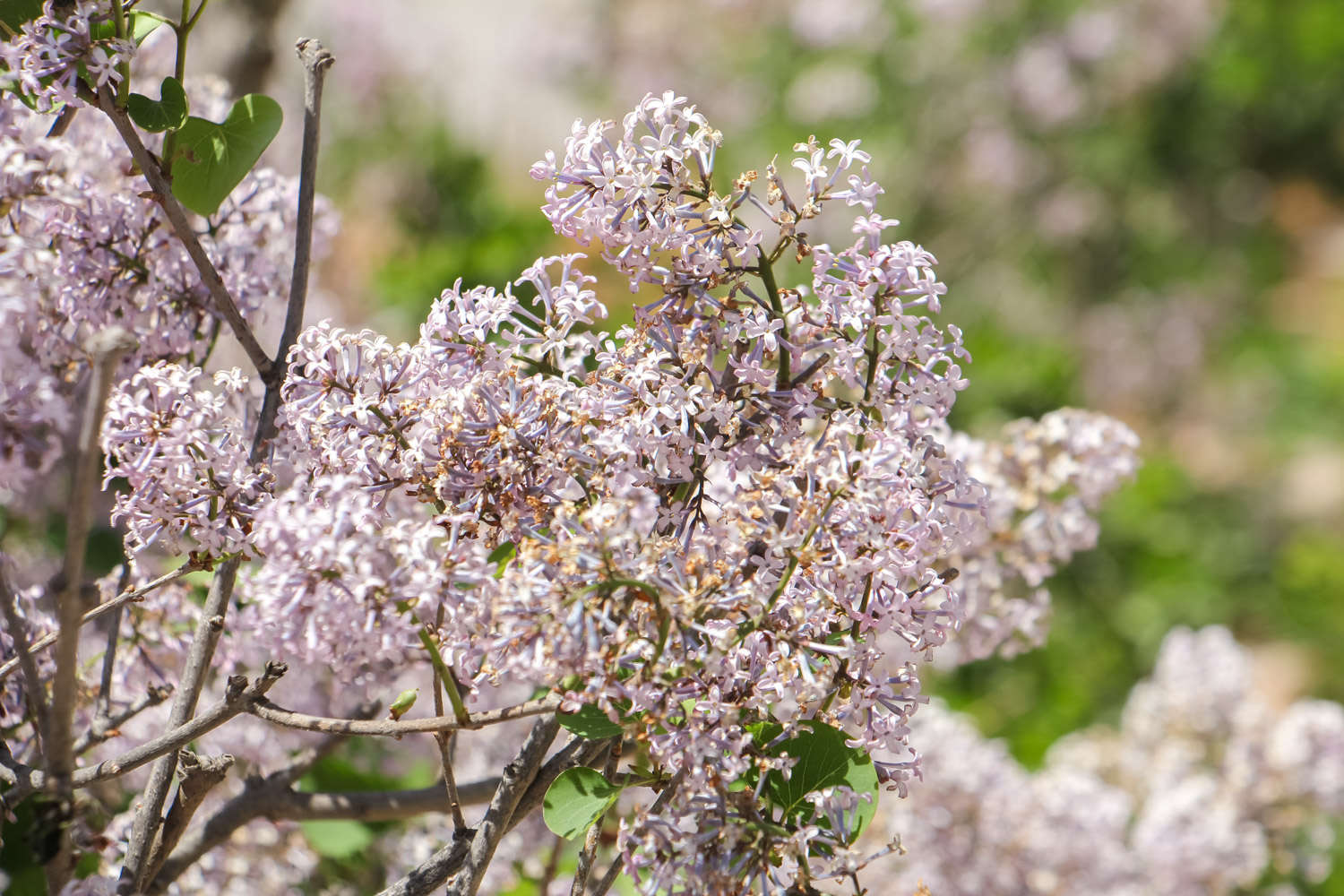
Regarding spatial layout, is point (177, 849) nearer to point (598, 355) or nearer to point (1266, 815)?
point (598, 355)

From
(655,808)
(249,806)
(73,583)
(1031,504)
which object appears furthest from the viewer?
(1031,504)

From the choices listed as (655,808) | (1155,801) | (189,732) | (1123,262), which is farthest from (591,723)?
(1123,262)

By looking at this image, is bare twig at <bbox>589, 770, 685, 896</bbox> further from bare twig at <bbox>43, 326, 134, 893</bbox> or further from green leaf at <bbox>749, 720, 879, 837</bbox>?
bare twig at <bbox>43, 326, 134, 893</bbox>

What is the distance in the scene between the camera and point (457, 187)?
3107 millimetres

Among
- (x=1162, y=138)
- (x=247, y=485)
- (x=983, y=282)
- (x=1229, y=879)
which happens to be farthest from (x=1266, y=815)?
(x=1162, y=138)

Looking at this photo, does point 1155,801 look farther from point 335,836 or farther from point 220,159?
point 220,159

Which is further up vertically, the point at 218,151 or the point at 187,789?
the point at 218,151

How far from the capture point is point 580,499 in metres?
0.57

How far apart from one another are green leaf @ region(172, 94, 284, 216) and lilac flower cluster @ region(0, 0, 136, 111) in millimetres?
65

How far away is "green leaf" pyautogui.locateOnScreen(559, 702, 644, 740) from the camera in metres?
0.54

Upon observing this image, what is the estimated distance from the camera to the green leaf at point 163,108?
24.6 inches

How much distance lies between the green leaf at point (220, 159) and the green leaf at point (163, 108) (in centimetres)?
3

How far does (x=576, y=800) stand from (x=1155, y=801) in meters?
1.14

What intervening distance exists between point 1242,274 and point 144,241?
4.70 meters
